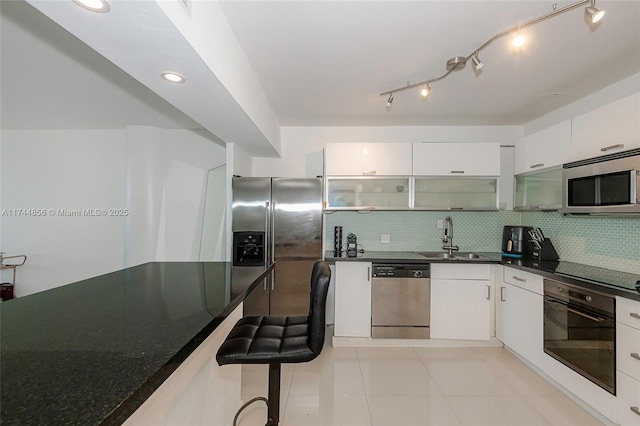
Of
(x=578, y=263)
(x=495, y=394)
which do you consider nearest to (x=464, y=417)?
(x=495, y=394)

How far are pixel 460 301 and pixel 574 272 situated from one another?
3.34 feet

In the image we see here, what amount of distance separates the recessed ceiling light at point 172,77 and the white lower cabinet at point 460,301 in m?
2.76

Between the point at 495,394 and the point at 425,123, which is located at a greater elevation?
the point at 425,123

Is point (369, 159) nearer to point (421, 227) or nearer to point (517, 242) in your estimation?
point (421, 227)

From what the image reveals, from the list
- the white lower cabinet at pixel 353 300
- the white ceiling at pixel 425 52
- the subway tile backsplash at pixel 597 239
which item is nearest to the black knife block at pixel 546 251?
the subway tile backsplash at pixel 597 239

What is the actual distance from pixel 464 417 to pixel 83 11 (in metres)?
3.07

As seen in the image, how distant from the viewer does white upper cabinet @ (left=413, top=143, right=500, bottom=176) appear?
10.5 feet

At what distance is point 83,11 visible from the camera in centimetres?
106

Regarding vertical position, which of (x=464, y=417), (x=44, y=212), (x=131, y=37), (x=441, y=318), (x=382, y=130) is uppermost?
(x=382, y=130)

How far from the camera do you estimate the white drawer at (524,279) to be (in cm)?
242

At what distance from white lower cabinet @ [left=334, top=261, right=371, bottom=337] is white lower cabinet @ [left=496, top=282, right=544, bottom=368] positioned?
53.6 inches

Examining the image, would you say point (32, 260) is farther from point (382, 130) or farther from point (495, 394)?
point (495, 394)

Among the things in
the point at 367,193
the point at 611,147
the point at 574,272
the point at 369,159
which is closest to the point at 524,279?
the point at 574,272

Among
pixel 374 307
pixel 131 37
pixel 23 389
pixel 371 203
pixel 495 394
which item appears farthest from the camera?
pixel 371 203
